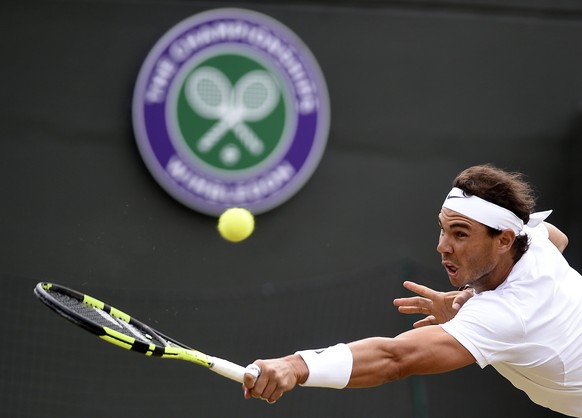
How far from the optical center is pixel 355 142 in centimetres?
748

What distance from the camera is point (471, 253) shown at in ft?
13.5

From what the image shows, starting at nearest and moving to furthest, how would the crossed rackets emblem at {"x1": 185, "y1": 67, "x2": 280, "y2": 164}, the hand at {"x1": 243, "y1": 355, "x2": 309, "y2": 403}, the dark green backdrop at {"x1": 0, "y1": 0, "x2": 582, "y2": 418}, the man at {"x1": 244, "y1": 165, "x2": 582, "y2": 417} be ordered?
the hand at {"x1": 243, "y1": 355, "x2": 309, "y2": 403} → the man at {"x1": 244, "y1": 165, "x2": 582, "y2": 417} → the dark green backdrop at {"x1": 0, "y1": 0, "x2": 582, "y2": 418} → the crossed rackets emblem at {"x1": 185, "y1": 67, "x2": 280, "y2": 164}

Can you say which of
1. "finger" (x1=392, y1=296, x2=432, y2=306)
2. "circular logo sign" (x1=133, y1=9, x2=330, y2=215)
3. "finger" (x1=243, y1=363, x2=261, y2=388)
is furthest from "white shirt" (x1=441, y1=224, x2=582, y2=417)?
"circular logo sign" (x1=133, y1=9, x2=330, y2=215)

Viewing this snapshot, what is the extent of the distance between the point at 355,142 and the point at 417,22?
3.22 ft

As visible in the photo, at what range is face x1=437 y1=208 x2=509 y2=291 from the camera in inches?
162

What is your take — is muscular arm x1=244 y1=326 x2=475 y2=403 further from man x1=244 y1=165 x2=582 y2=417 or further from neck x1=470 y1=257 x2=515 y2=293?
neck x1=470 y1=257 x2=515 y2=293

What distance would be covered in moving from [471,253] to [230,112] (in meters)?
3.41

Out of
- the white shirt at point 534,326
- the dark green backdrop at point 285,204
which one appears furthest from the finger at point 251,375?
the dark green backdrop at point 285,204

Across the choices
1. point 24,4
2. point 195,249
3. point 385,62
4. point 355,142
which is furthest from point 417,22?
point 24,4

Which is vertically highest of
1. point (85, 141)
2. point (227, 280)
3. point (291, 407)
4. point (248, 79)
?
point (248, 79)

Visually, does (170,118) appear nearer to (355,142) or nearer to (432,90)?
(355,142)

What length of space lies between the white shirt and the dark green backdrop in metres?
2.91

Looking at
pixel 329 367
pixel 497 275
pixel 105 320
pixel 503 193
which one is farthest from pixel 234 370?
pixel 503 193

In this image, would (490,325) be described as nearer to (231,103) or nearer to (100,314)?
(100,314)
